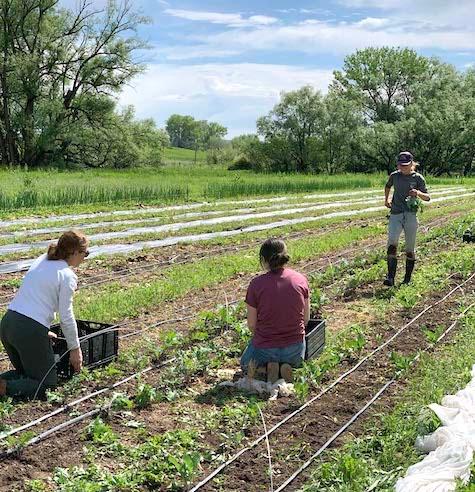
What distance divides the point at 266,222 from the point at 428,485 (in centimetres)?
1372

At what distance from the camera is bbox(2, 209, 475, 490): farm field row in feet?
13.5

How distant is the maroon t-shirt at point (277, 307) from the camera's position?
18.7 feet

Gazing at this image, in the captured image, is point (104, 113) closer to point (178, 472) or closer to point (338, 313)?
point (338, 313)

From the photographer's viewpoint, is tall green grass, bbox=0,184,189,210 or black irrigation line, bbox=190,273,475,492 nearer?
black irrigation line, bbox=190,273,475,492

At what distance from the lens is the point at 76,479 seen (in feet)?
12.9

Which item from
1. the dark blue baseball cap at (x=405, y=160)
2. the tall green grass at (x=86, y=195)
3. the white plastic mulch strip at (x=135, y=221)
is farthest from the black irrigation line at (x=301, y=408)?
the tall green grass at (x=86, y=195)

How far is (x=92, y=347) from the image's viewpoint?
→ 228 inches

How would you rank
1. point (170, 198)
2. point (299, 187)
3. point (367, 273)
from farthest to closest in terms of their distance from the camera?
point (299, 187) → point (170, 198) → point (367, 273)

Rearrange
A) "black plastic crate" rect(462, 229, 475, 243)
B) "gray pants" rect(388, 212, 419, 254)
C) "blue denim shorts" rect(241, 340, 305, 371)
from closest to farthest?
"blue denim shorts" rect(241, 340, 305, 371)
"gray pants" rect(388, 212, 419, 254)
"black plastic crate" rect(462, 229, 475, 243)

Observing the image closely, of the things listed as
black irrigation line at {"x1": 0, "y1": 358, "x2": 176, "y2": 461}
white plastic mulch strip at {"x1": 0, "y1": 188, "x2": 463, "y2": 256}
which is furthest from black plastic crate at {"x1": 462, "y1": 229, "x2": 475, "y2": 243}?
black irrigation line at {"x1": 0, "y1": 358, "x2": 176, "y2": 461}

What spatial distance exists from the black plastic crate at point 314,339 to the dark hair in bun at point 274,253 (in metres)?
0.78

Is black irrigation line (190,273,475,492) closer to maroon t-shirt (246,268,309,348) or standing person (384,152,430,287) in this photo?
maroon t-shirt (246,268,309,348)

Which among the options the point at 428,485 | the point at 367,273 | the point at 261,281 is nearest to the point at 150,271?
the point at 367,273

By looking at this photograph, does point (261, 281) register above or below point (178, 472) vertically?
above
